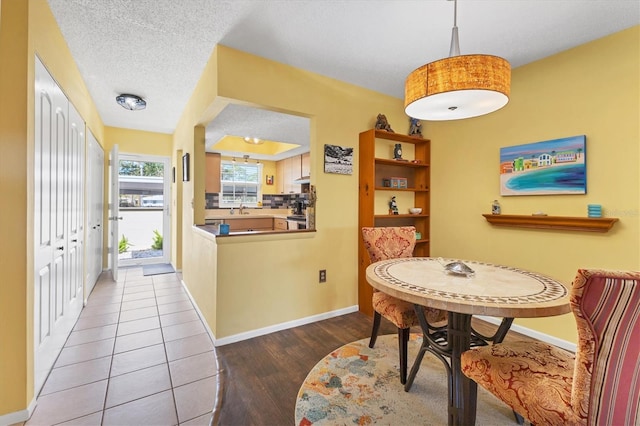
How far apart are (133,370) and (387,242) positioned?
2.10 metres

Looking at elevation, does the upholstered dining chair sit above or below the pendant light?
below

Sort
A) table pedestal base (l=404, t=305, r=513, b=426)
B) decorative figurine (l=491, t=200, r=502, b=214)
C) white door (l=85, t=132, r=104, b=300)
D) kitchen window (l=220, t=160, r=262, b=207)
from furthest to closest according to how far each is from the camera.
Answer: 1. kitchen window (l=220, t=160, r=262, b=207)
2. white door (l=85, t=132, r=104, b=300)
3. decorative figurine (l=491, t=200, r=502, b=214)
4. table pedestal base (l=404, t=305, r=513, b=426)

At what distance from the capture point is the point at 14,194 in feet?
4.72

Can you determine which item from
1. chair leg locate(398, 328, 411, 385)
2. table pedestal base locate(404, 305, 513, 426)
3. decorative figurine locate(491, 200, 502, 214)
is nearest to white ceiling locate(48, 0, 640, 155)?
decorative figurine locate(491, 200, 502, 214)

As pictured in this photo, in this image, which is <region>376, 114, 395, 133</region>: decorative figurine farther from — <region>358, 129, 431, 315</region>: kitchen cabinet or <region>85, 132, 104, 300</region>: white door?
<region>85, 132, 104, 300</region>: white door

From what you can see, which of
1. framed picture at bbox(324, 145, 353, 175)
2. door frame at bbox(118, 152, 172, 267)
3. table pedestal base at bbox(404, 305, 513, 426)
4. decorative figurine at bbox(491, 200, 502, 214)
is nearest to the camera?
table pedestal base at bbox(404, 305, 513, 426)

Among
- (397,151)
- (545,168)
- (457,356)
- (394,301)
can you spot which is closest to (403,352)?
(394,301)

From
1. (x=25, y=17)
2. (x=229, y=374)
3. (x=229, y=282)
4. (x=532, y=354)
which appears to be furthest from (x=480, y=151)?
(x=25, y=17)

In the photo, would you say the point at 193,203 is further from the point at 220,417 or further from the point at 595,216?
the point at 595,216

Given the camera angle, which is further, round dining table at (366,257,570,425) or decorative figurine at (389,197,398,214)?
decorative figurine at (389,197,398,214)

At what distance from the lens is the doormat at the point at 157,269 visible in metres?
4.59

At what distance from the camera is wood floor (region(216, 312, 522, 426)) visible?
1.57 m

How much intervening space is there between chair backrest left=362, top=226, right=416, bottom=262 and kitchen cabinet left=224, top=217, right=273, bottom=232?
13.4 ft

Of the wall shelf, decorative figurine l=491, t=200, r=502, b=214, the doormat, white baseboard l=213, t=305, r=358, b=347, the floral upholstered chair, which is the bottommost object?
white baseboard l=213, t=305, r=358, b=347
